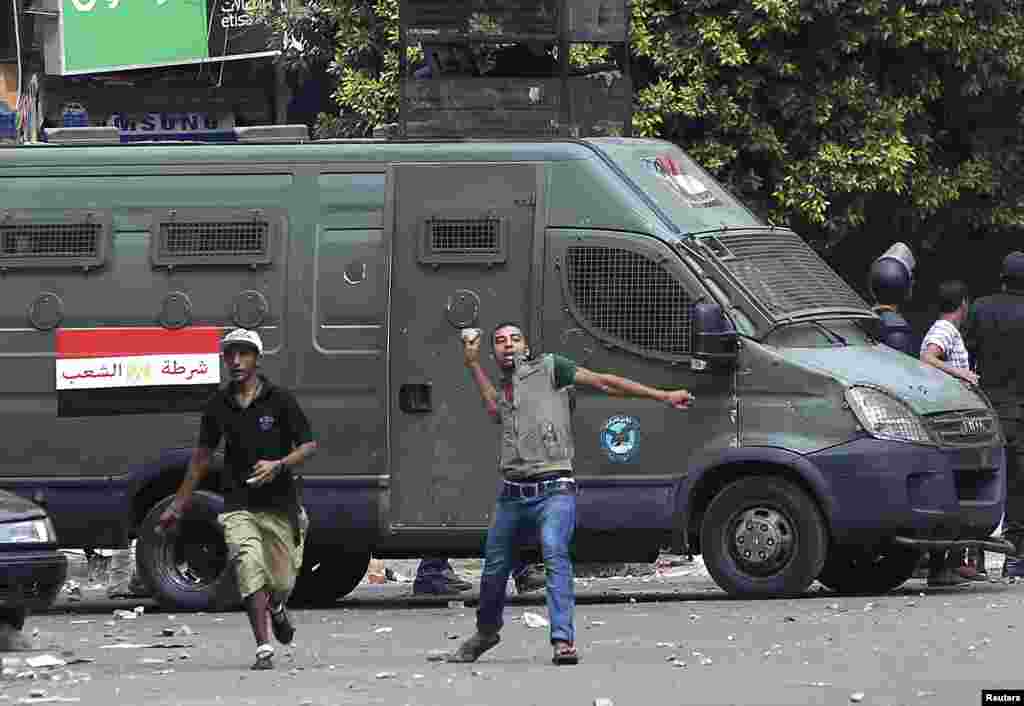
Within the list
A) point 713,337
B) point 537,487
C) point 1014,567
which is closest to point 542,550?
point 537,487

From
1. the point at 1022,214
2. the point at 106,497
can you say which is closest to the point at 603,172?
the point at 106,497

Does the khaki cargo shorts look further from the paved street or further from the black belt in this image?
the black belt

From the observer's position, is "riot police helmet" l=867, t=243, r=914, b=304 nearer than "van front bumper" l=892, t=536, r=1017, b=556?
No

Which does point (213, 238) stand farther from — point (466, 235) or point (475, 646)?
point (475, 646)

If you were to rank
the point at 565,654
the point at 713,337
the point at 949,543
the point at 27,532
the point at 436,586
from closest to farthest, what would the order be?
the point at 565,654 → the point at 27,532 → the point at 713,337 → the point at 949,543 → the point at 436,586

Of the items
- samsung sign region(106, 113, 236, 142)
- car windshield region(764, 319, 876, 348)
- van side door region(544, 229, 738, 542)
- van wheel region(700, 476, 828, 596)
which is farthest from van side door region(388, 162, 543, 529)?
samsung sign region(106, 113, 236, 142)

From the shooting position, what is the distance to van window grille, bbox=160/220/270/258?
14734 millimetres

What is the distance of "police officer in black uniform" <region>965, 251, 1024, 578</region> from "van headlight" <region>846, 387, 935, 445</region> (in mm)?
1740

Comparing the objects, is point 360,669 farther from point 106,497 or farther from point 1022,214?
point 1022,214

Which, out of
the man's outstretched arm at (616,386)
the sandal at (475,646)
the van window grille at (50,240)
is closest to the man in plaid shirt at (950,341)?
the man's outstretched arm at (616,386)

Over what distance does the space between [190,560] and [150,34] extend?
11.8 metres

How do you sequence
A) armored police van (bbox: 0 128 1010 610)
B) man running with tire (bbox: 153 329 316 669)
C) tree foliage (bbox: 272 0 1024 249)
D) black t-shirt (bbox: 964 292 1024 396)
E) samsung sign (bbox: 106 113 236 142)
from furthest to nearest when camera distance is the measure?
samsung sign (bbox: 106 113 236 142)
tree foliage (bbox: 272 0 1024 249)
black t-shirt (bbox: 964 292 1024 396)
armored police van (bbox: 0 128 1010 610)
man running with tire (bbox: 153 329 316 669)

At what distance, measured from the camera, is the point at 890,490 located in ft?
45.8

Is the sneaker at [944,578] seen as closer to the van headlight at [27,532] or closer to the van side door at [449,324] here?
the van side door at [449,324]
